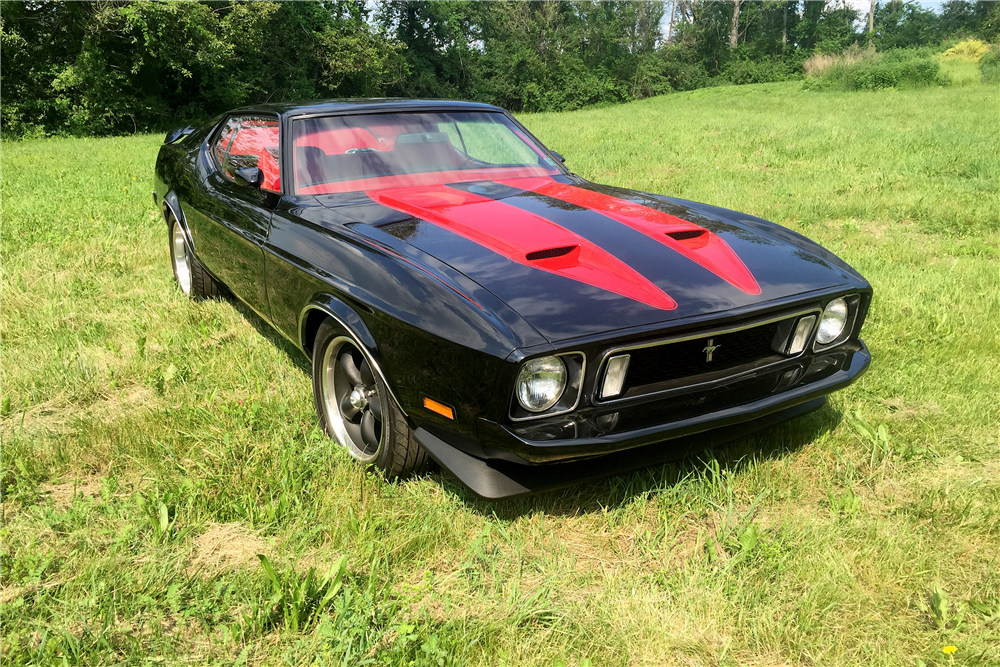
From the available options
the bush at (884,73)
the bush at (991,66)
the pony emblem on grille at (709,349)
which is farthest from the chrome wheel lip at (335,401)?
the bush at (991,66)

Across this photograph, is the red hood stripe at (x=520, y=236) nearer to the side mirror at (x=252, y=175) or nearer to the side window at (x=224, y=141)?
the side mirror at (x=252, y=175)

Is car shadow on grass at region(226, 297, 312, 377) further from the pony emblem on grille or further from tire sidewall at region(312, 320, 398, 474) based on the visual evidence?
the pony emblem on grille

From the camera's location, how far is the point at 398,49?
110 ft

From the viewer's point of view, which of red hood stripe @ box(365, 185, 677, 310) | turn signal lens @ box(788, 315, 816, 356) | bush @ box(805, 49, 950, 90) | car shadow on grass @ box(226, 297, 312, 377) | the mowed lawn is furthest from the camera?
bush @ box(805, 49, 950, 90)

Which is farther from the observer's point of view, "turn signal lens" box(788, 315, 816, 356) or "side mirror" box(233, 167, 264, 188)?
"side mirror" box(233, 167, 264, 188)

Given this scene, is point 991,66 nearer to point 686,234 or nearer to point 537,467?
point 686,234

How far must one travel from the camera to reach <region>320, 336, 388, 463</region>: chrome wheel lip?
2.66 meters

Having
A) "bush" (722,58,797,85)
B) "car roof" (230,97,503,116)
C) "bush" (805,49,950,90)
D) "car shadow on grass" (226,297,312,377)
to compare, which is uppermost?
"bush" (722,58,797,85)

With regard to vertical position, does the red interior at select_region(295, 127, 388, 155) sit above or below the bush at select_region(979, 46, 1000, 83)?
below

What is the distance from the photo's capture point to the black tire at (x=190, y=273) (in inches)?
174

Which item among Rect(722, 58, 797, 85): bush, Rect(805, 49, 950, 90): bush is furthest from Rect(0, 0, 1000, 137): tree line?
Rect(805, 49, 950, 90): bush

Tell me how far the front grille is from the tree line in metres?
21.0

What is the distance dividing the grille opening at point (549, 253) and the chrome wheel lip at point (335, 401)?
0.75 m

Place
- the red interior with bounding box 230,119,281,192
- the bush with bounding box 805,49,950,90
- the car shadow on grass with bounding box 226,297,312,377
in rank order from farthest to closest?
the bush with bounding box 805,49,950,90
the car shadow on grass with bounding box 226,297,312,377
the red interior with bounding box 230,119,281,192
